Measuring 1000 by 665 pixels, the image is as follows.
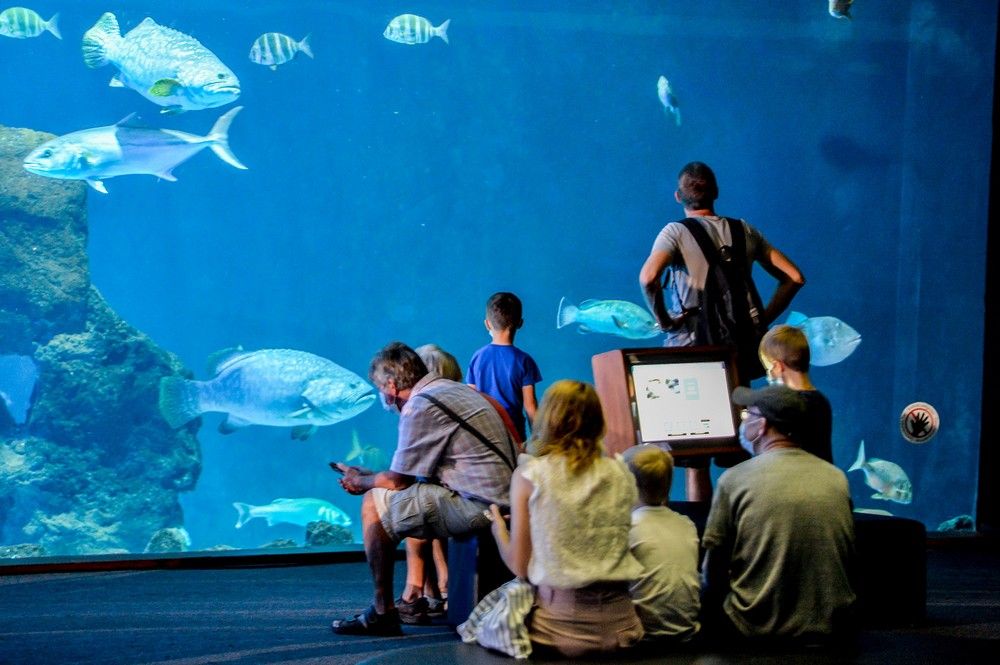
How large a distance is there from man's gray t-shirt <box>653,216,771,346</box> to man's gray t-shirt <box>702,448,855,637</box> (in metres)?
1.09

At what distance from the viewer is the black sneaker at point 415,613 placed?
4156 millimetres

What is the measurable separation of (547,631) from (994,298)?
555 cm

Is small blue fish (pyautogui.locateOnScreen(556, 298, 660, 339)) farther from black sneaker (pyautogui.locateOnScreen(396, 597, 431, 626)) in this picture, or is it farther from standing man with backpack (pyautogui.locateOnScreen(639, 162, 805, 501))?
black sneaker (pyautogui.locateOnScreen(396, 597, 431, 626))

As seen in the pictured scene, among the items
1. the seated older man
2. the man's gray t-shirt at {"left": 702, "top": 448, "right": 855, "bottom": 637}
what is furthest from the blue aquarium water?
the man's gray t-shirt at {"left": 702, "top": 448, "right": 855, "bottom": 637}

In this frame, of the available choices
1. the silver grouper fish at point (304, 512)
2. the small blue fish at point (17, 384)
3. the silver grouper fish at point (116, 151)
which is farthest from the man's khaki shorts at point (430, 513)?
the small blue fish at point (17, 384)

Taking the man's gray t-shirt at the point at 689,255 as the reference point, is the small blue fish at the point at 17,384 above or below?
below

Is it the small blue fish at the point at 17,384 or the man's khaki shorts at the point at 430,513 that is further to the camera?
the small blue fish at the point at 17,384

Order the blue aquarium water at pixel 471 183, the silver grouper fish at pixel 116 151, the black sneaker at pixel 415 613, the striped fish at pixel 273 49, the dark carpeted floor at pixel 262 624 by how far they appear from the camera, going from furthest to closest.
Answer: the blue aquarium water at pixel 471 183 → the striped fish at pixel 273 49 → the silver grouper fish at pixel 116 151 → the black sneaker at pixel 415 613 → the dark carpeted floor at pixel 262 624

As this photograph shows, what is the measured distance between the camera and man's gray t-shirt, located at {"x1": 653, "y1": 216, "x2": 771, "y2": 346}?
4.24m

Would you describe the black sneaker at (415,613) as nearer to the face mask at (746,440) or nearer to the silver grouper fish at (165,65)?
the face mask at (746,440)

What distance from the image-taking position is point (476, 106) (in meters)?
30.3

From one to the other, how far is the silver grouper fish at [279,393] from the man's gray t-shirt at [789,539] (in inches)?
294

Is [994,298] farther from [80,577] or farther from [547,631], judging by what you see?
[80,577]

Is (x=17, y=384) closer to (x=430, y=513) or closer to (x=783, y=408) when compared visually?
(x=430, y=513)
